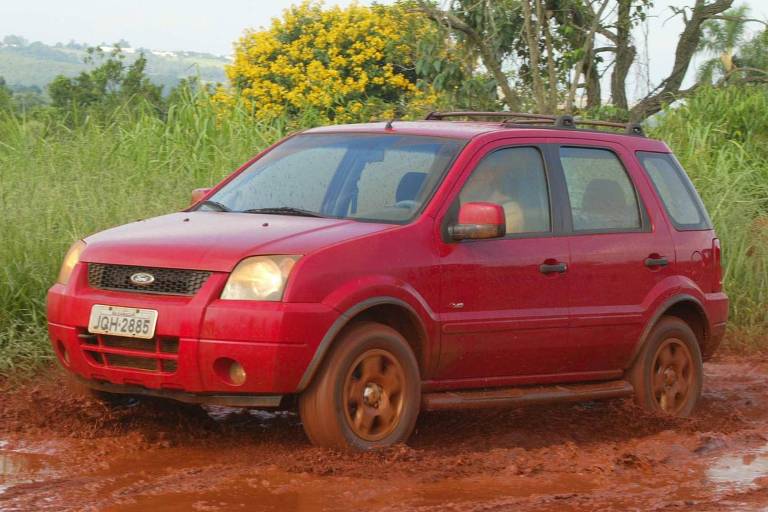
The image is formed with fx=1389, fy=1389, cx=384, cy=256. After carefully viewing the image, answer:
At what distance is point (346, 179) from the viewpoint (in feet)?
22.4

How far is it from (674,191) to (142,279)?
351cm

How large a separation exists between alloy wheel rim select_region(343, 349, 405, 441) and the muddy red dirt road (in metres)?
0.16

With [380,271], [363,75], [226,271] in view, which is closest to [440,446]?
[380,271]

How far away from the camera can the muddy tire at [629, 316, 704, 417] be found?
7574mm

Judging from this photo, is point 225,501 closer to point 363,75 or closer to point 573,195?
point 573,195

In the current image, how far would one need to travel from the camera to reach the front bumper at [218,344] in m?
5.70

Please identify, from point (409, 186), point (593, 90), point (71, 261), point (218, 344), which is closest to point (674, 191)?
point (409, 186)

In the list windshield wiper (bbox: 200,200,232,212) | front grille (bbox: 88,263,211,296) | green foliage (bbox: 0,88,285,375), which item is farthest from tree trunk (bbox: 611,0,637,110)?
front grille (bbox: 88,263,211,296)

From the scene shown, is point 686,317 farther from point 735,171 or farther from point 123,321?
point 735,171

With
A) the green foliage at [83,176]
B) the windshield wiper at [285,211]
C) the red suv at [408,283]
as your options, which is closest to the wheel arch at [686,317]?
the red suv at [408,283]

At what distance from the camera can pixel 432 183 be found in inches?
259

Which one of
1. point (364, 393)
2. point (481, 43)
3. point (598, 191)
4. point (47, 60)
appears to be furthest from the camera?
point (47, 60)

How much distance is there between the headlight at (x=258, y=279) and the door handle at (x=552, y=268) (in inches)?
62.3

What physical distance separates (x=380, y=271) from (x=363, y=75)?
10.2 meters
